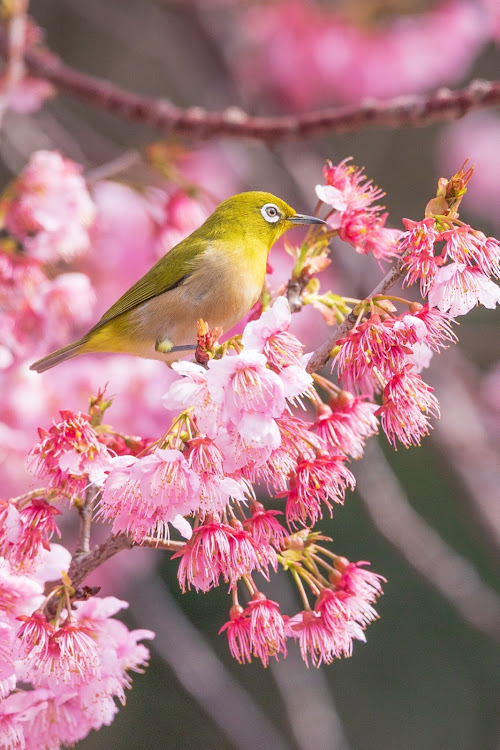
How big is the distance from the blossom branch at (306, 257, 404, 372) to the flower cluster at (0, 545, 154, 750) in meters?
0.47

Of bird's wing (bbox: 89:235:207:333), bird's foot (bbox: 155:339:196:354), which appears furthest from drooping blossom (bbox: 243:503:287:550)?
bird's wing (bbox: 89:235:207:333)

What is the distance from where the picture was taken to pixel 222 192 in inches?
177

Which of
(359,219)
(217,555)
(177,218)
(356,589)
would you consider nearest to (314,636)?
(356,589)

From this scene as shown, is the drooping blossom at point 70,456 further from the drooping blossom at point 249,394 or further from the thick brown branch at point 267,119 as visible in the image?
the thick brown branch at point 267,119

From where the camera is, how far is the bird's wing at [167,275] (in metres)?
1.82

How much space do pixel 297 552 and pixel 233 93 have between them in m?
4.36

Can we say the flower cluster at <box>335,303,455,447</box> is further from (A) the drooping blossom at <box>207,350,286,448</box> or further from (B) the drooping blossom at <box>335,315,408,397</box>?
(A) the drooping blossom at <box>207,350,286,448</box>

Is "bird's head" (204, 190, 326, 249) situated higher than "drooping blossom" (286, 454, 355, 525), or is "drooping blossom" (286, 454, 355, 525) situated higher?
"bird's head" (204, 190, 326, 249)

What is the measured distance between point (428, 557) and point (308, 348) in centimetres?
122

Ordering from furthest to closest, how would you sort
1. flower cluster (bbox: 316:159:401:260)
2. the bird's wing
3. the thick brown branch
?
the thick brown branch
the bird's wing
flower cluster (bbox: 316:159:401:260)

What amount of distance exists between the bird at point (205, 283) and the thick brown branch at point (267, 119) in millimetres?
624

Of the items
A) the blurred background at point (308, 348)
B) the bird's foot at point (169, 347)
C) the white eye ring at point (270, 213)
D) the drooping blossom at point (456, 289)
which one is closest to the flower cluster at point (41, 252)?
the blurred background at point (308, 348)

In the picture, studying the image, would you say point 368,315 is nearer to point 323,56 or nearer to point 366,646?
point 366,646

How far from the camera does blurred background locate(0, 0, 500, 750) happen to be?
2.86 m
